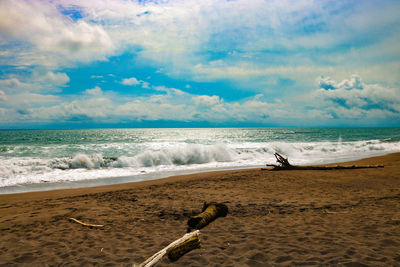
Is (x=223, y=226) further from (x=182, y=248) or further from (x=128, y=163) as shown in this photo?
(x=128, y=163)

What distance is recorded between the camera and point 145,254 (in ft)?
13.9

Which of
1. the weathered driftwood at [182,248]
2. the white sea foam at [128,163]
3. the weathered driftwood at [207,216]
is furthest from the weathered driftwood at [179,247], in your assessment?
the white sea foam at [128,163]

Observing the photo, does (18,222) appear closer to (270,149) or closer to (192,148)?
(192,148)

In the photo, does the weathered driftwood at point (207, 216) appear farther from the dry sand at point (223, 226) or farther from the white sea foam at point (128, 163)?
the white sea foam at point (128, 163)

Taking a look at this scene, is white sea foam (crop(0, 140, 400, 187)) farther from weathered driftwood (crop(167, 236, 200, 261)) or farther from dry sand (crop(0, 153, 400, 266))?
weathered driftwood (crop(167, 236, 200, 261))

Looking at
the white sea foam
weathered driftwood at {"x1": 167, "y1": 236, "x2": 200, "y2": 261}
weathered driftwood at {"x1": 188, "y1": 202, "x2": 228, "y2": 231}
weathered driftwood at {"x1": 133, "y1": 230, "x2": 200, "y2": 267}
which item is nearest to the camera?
weathered driftwood at {"x1": 133, "y1": 230, "x2": 200, "y2": 267}

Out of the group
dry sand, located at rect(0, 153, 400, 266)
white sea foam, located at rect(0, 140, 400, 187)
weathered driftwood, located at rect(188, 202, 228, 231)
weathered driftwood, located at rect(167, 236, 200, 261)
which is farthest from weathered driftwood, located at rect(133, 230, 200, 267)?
white sea foam, located at rect(0, 140, 400, 187)

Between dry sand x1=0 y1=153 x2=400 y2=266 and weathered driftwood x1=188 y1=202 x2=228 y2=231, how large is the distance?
0.53 ft

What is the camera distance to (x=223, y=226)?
550 cm

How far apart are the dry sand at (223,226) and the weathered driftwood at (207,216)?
0.16 m

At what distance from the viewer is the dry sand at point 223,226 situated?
13.3 feet

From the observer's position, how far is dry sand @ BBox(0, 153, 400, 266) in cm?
405

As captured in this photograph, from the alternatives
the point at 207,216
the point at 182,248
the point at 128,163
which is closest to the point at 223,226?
the point at 207,216

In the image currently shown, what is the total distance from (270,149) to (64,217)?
876 inches
